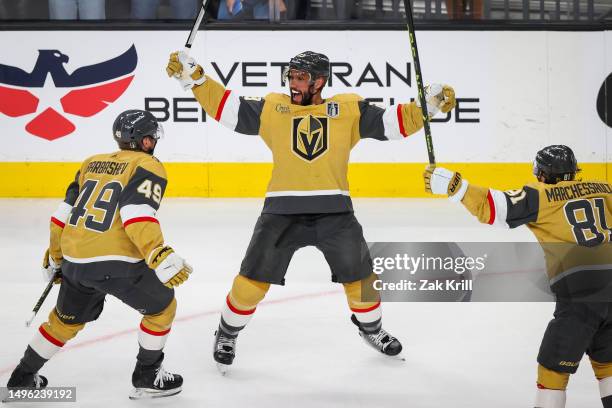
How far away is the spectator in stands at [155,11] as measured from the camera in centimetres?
834

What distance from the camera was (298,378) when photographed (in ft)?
12.3

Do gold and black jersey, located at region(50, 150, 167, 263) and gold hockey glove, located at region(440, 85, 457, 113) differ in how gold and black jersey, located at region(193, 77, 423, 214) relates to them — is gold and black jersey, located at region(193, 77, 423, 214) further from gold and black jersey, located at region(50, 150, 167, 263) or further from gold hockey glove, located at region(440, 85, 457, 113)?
gold and black jersey, located at region(50, 150, 167, 263)

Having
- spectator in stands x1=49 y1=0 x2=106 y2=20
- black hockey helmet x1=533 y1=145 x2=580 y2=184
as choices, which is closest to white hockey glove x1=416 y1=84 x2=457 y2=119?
black hockey helmet x1=533 y1=145 x2=580 y2=184

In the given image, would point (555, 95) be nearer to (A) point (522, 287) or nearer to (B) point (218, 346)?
(A) point (522, 287)

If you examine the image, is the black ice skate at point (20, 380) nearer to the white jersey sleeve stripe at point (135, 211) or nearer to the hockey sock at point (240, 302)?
the white jersey sleeve stripe at point (135, 211)

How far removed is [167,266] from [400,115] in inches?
48.3

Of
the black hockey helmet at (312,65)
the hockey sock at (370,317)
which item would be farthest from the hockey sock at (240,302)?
the black hockey helmet at (312,65)

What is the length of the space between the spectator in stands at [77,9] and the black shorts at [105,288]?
17.4 ft

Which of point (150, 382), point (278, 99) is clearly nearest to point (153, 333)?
point (150, 382)

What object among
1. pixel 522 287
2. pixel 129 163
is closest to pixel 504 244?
pixel 522 287

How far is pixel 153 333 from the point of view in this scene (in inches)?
134

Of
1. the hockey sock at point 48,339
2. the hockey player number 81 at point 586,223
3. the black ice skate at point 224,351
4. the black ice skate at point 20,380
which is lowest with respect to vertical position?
the black ice skate at point 224,351

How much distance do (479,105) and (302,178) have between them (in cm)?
472

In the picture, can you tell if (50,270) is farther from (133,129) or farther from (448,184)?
(448,184)
